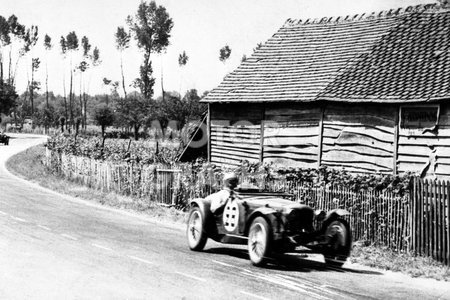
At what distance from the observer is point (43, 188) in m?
25.4

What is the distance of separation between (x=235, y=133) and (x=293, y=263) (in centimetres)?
1168

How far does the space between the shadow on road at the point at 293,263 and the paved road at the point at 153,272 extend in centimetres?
2

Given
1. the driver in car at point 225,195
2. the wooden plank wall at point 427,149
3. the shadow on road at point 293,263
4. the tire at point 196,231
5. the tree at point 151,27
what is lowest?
the shadow on road at point 293,263

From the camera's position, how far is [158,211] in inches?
725

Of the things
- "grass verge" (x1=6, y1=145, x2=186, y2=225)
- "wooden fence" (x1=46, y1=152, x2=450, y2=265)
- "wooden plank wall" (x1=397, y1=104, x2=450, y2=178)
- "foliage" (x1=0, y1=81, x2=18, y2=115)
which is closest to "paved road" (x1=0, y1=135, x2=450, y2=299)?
"wooden fence" (x1=46, y1=152, x2=450, y2=265)

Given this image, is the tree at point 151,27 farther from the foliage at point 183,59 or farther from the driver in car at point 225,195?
the driver in car at point 225,195

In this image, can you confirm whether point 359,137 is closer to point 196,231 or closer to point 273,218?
point 196,231

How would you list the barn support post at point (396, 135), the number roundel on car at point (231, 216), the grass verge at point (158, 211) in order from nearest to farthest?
the grass verge at point (158, 211), the number roundel on car at point (231, 216), the barn support post at point (396, 135)

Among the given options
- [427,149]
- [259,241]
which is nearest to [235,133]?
[427,149]

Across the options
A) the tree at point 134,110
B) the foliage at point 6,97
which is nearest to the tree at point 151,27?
the tree at point 134,110

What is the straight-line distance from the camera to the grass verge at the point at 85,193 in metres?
18.0

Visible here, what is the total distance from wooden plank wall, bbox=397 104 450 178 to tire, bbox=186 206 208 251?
23.8 feet

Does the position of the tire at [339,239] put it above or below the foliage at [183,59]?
below

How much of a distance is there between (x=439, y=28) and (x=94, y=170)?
47.7 feet
